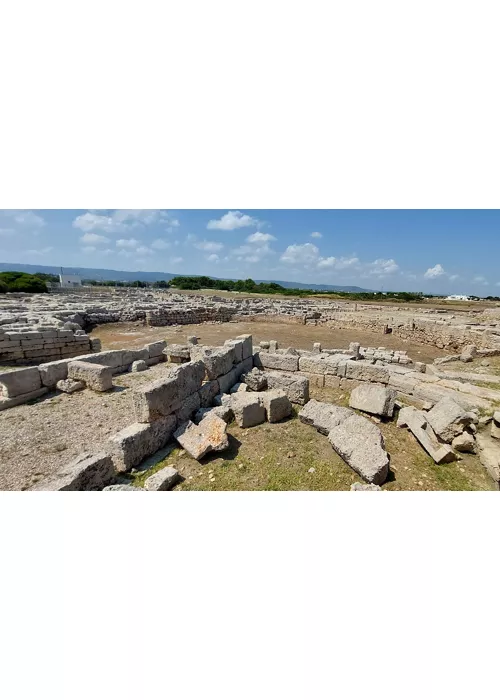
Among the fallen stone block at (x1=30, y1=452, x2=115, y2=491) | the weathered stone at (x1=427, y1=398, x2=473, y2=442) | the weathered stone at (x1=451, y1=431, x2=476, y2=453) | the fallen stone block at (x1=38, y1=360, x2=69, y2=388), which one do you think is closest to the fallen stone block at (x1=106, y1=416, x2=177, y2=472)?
the fallen stone block at (x1=30, y1=452, x2=115, y2=491)

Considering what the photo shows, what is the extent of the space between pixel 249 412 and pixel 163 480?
7.37ft

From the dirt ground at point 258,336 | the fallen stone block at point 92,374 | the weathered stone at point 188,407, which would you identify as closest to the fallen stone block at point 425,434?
the weathered stone at point 188,407

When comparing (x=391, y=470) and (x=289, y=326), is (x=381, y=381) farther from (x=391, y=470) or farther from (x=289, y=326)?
(x=289, y=326)

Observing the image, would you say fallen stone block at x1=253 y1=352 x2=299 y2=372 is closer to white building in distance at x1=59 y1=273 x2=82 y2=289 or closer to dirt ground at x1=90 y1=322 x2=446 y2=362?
dirt ground at x1=90 y1=322 x2=446 y2=362

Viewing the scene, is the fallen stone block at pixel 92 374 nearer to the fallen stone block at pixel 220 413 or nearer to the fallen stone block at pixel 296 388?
the fallen stone block at pixel 220 413

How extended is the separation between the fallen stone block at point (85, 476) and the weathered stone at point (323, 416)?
3647 millimetres

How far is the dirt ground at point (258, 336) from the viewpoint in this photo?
16453 mm

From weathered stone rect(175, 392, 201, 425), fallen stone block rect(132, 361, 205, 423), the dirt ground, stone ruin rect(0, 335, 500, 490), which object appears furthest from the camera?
the dirt ground

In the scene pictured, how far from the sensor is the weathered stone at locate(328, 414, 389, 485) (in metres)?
4.65

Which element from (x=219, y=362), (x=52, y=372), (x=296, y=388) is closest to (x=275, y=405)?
(x=296, y=388)

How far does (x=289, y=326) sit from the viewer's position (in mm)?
23891

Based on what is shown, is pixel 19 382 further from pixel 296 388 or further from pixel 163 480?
pixel 296 388

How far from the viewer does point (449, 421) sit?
225 inches

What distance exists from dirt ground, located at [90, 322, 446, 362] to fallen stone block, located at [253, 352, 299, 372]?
686cm
